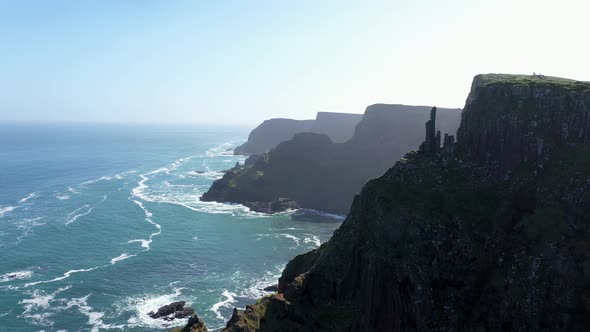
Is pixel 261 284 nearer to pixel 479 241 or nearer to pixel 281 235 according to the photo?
pixel 281 235

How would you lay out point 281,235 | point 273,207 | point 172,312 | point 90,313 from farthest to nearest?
point 273,207 → point 281,235 → point 172,312 → point 90,313

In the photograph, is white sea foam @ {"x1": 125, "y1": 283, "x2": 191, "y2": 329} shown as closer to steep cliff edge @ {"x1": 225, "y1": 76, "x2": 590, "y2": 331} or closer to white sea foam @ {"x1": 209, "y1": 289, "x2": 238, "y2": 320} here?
white sea foam @ {"x1": 209, "y1": 289, "x2": 238, "y2": 320}

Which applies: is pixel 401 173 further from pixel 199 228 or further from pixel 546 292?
pixel 199 228

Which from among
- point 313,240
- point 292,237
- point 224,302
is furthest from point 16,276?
point 313,240

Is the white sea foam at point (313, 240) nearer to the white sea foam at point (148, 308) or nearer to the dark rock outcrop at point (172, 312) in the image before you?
the white sea foam at point (148, 308)

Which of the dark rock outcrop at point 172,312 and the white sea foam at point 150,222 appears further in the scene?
the white sea foam at point 150,222

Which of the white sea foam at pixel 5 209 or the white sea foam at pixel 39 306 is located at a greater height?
the white sea foam at pixel 5 209

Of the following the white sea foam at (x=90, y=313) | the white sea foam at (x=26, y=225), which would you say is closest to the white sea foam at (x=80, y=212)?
the white sea foam at (x=26, y=225)
